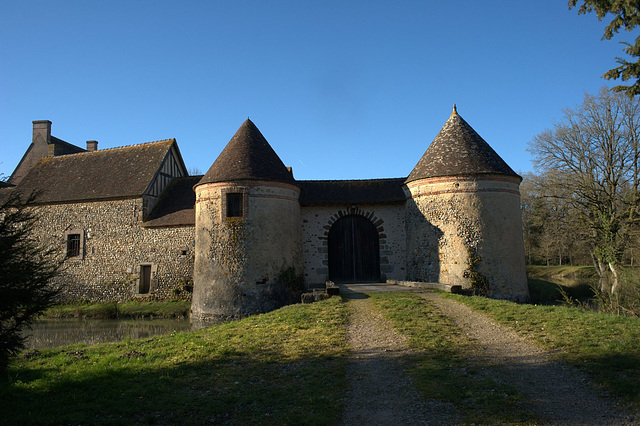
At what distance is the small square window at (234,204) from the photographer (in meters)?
14.2

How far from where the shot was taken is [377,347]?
23.7ft

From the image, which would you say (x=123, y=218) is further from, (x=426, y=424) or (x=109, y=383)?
(x=426, y=424)

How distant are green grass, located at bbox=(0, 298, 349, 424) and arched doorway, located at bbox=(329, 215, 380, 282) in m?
7.32

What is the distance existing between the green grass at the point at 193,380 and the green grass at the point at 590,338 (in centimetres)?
322

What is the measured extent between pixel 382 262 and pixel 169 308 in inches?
321

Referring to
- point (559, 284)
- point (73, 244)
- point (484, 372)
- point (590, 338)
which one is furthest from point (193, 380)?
point (559, 284)

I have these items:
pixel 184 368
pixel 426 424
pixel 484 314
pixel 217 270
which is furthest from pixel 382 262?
pixel 426 424

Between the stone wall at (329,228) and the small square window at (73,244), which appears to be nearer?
the stone wall at (329,228)

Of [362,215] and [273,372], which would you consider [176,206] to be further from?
[273,372]

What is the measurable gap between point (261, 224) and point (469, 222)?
6.58 m

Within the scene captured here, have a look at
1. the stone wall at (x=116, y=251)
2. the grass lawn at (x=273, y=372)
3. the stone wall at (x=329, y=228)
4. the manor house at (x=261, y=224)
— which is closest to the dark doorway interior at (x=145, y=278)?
the manor house at (x=261, y=224)

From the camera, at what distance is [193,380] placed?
602 cm

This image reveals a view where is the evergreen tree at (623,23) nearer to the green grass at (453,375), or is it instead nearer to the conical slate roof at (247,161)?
the green grass at (453,375)

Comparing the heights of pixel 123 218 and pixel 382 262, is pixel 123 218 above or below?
above
